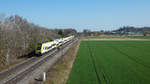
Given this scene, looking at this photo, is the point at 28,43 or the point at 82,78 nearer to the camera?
the point at 82,78

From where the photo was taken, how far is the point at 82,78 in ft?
62.2

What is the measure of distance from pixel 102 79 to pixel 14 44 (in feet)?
76.3

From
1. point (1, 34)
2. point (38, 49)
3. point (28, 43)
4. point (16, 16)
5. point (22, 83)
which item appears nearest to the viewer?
point (22, 83)

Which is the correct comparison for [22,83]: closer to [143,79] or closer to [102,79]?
[102,79]

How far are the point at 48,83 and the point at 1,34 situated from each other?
16735 millimetres

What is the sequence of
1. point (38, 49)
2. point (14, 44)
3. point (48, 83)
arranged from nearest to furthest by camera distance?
point (48, 83)
point (14, 44)
point (38, 49)

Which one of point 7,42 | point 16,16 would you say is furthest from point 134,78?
point 16,16

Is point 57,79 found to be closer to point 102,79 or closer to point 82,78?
point 82,78

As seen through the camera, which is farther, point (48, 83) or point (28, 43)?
point (28, 43)

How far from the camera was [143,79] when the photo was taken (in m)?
18.5

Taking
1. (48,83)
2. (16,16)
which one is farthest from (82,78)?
(16,16)

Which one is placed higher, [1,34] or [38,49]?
[1,34]

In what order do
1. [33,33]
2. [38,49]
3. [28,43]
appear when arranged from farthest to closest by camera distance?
[33,33], [28,43], [38,49]

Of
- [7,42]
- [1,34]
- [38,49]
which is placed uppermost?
[1,34]
